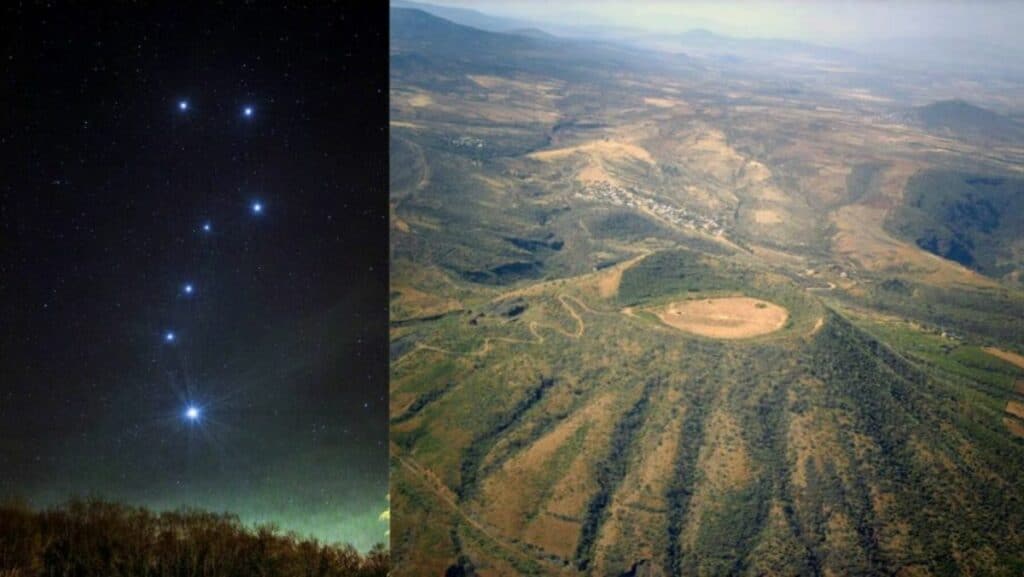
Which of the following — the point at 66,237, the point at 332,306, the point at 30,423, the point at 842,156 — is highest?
the point at 842,156

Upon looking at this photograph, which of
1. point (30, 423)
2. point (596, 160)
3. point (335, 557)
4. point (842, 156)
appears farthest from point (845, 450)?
point (30, 423)

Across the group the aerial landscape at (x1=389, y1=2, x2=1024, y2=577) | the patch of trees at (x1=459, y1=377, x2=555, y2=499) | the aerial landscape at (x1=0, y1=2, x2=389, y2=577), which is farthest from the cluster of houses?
the aerial landscape at (x1=0, y1=2, x2=389, y2=577)

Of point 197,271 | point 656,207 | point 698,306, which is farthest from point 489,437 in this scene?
point 197,271

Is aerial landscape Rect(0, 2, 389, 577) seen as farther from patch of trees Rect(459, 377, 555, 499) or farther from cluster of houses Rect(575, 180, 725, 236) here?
patch of trees Rect(459, 377, 555, 499)

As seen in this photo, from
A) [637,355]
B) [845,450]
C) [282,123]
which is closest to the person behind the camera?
[282,123]

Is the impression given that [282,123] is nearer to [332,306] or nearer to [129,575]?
[332,306]

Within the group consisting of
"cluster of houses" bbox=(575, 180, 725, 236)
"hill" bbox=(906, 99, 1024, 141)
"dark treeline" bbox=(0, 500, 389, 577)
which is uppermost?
"hill" bbox=(906, 99, 1024, 141)

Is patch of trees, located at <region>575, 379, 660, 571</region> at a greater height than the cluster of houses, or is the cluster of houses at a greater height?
the cluster of houses
